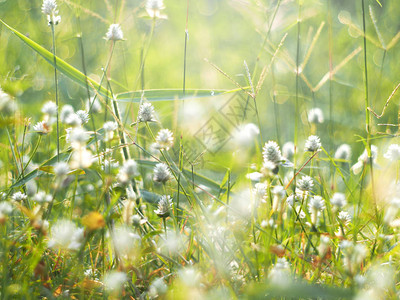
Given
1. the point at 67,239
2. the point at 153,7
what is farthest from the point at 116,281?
the point at 153,7

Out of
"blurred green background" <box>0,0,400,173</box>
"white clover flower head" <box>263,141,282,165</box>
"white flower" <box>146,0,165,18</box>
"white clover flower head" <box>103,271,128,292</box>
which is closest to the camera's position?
"white clover flower head" <box>103,271,128,292</box>

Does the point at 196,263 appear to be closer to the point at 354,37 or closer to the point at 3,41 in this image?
the point at 3,41

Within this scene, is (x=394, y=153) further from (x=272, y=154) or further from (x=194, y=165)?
(x=194, y=165)

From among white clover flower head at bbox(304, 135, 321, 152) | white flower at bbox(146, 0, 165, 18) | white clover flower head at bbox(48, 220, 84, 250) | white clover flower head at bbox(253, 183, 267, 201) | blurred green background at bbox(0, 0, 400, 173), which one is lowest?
white clover flower head at bbox(48, 220, 84, 250)

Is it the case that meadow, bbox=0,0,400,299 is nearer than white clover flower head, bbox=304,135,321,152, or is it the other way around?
meadow, bbox=0,0,400,299

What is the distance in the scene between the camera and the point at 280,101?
2.14 meters

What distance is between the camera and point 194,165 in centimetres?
83

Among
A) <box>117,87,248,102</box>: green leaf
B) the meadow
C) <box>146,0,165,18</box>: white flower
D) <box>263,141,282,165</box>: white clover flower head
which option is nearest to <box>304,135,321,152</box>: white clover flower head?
the meadow

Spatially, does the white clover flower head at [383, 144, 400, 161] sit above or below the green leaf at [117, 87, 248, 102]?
below

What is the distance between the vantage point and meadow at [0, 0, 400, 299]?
66cm

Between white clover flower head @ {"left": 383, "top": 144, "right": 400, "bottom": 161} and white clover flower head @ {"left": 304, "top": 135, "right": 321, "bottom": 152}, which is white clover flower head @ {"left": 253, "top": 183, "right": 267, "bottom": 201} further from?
white clover flower head @ {"left": 383, "top": 144, "right": 400, "bottom": 161}

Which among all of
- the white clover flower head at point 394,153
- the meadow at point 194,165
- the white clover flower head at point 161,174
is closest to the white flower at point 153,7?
the meadow at point 194,165

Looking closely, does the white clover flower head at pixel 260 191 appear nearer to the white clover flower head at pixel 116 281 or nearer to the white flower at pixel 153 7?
the white clover flower head at pixel 116 281

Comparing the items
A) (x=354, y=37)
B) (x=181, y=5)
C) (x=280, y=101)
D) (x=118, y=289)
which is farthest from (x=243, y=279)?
(x=181, y=5)
